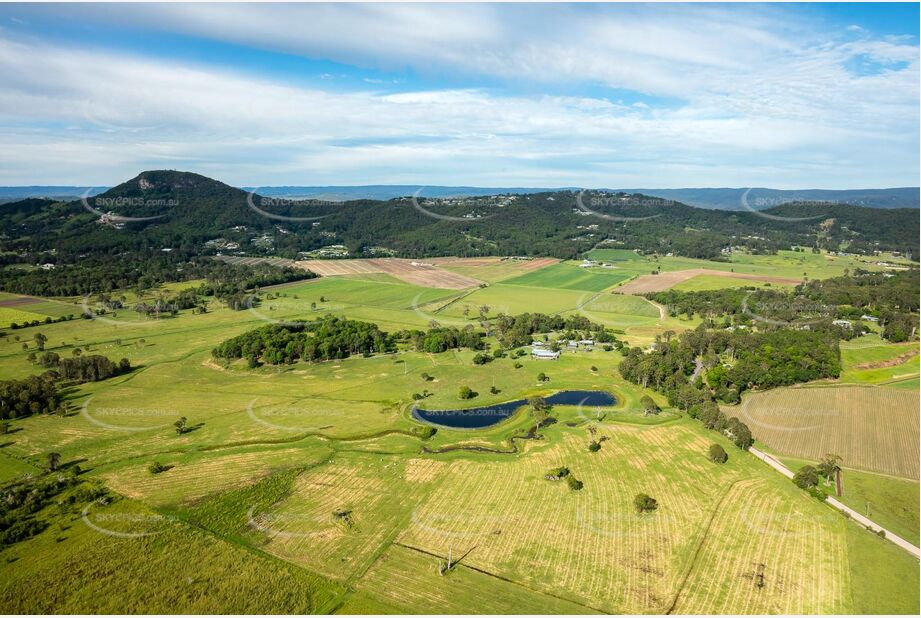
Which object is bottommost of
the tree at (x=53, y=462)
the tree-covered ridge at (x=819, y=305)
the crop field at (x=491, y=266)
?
the tree at (x=53, y=462)

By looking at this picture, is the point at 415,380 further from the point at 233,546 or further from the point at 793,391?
the point at 793,391

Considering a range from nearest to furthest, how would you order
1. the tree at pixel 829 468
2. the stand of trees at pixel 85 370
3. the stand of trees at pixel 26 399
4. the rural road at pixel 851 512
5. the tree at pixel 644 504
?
1. the rural road at pixel 851 512
2. the tree at pixel 644 504
3. the tree at pixel 829 468
4. the stand of trees at pixel 26 399
5. the stand of trees at pixel 85 370

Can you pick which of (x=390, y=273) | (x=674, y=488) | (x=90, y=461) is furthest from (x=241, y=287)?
(x=674, y=488)

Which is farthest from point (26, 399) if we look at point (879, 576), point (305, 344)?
point (879, 576)

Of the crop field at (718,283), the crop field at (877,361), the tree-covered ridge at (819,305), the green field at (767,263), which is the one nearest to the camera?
the crop field at (877,361)

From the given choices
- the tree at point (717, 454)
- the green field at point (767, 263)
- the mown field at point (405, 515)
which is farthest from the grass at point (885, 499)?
the green field at point (767, 263)

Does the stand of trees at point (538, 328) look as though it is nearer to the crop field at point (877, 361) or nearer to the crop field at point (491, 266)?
the crop field at point (877, 361)

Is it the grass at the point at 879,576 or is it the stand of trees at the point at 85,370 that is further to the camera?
the stand of trees at the point at 85,370

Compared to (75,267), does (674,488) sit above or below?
below

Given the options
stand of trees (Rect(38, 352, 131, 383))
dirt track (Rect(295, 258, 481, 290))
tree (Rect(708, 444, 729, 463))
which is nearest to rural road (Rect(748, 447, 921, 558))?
tree (Rect(708, 444, 729, 463))
